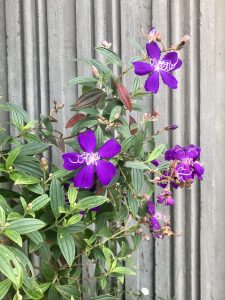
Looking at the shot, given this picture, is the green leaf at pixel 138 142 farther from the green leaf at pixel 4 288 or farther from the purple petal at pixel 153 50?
the green leaf at pixel 4 288

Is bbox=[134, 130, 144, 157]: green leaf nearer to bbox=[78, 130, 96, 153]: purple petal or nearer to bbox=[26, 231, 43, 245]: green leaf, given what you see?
bbox=[78, 130, 96, 153]: purple petal

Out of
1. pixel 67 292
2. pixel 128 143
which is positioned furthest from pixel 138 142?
pixel 67 292

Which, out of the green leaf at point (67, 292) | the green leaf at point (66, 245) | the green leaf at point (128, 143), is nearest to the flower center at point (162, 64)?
the green leaf at point (128, 143)

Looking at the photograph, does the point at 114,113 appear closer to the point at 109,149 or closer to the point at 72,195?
the point at 109,149

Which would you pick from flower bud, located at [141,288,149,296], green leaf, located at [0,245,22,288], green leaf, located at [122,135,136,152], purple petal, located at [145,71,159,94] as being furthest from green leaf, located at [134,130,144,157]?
flower bud, located at [141,288,149,296]

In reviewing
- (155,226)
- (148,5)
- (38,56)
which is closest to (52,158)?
(38,56)

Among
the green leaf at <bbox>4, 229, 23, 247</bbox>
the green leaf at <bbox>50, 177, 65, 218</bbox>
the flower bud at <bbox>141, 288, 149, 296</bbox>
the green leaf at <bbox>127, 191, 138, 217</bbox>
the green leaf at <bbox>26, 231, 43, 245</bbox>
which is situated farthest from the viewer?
the flower bud at <bbox>141, 288, 149, 296</bbox>
